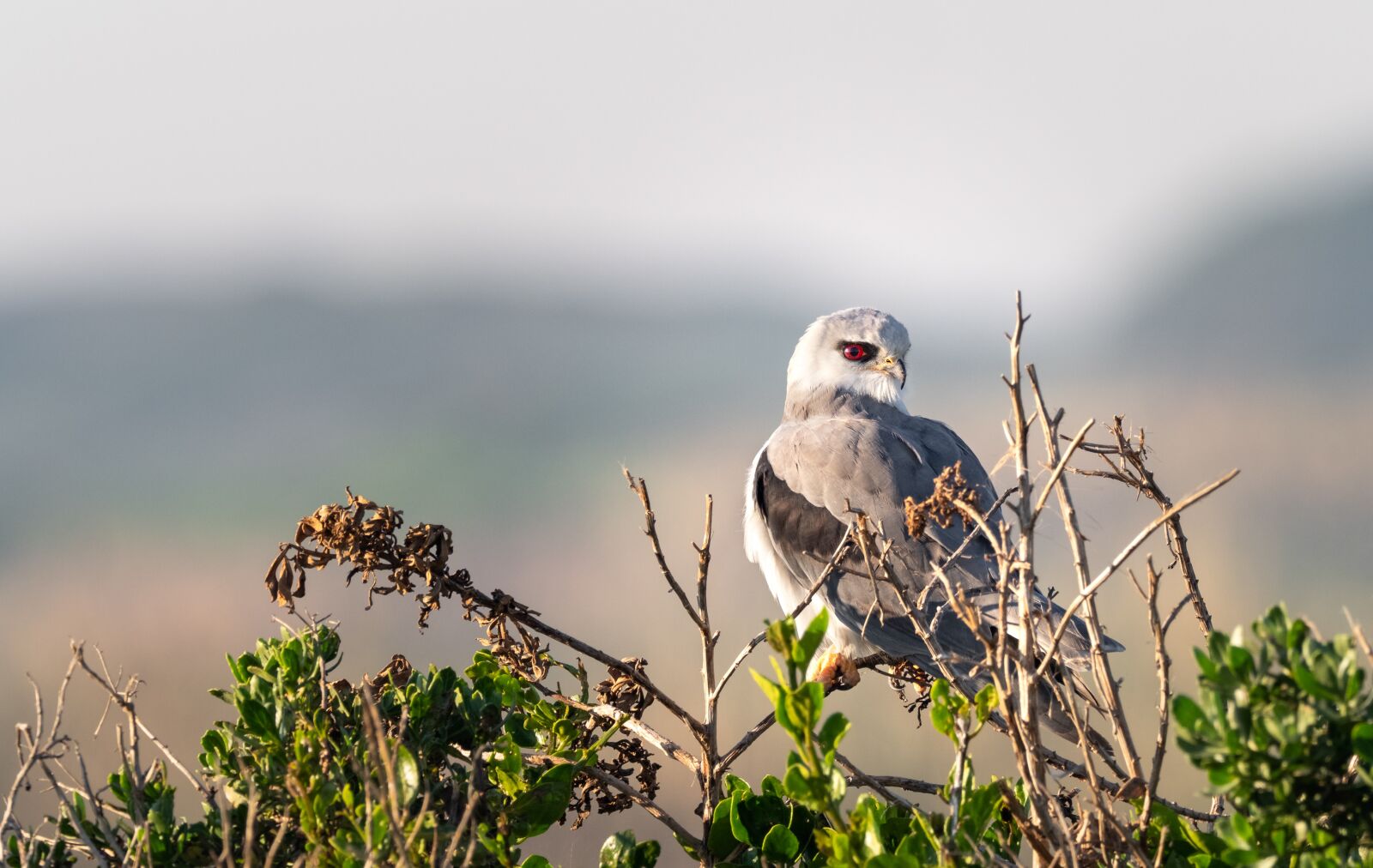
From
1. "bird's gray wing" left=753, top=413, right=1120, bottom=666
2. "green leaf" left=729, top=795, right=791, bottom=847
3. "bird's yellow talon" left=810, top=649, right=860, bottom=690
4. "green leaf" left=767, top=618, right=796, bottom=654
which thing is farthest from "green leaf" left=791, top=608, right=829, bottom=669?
"bird's yellow talon" left=810, top=649, right=860, bottom=690

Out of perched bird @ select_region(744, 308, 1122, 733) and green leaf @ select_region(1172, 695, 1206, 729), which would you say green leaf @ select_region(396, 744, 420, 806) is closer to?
green leaf @ select_region(1172, 695, 1206, 729)

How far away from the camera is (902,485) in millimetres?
5117

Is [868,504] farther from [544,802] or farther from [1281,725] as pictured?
[1281,725]

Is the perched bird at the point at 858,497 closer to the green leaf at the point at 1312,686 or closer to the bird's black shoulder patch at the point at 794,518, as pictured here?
the bird's black shoulder patch at the point at 794,518

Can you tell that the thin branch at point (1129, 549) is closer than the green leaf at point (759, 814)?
→ Yes

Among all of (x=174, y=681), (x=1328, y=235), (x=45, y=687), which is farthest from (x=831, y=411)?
(x=1328, y=235)

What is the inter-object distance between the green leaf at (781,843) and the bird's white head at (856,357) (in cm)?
372

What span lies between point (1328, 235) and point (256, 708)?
6365cm

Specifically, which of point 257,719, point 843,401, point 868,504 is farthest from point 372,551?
point 843,401

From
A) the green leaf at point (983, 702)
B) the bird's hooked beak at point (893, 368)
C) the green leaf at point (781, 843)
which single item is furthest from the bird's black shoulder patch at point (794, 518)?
the green leaf at point (983, 702)

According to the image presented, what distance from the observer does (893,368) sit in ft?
19.8

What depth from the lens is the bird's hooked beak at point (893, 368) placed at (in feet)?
19.8

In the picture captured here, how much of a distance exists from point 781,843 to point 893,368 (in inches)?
149

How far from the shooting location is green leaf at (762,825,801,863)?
2.48 meters
